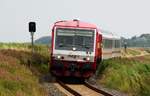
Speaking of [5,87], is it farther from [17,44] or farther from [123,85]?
[17,44]

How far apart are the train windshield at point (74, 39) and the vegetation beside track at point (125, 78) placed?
274 cm

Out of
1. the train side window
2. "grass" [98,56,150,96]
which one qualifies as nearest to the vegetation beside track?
"grass" [98,56,150,96]

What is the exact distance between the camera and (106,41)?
40.6m

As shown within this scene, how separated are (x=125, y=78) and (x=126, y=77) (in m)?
0.54

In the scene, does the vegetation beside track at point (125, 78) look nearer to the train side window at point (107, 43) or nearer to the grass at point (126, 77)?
the grass at point (126, 77)

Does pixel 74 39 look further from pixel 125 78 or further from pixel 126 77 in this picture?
pixel 126 77

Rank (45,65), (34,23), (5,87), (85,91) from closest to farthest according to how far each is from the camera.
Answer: (5,87) → (85,91) → (34,23) → (45,65)

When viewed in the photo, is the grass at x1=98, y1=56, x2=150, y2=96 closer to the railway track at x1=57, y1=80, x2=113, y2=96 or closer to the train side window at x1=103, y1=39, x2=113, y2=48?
the train side window at x1=103, y1=39, x2=113, y2=48

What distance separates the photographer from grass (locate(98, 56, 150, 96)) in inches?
1304

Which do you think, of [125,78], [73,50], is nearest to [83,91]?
[73,50]

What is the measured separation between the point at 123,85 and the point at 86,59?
4.60 m

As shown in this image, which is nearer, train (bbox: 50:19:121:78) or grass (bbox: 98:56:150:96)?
train (bbox: 50:19:121:78)

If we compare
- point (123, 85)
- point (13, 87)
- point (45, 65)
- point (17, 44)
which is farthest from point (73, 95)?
point (17, 44)

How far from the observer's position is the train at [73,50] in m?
30.1
